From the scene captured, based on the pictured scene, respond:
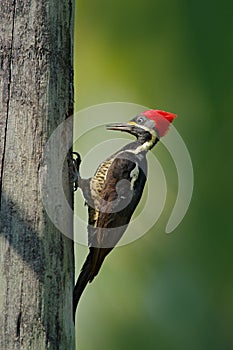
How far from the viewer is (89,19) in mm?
6328

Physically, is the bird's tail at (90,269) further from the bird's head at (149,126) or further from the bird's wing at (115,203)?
the bird's head at (149,126)

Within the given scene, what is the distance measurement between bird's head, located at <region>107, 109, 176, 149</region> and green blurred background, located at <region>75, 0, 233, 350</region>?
4.20 ft

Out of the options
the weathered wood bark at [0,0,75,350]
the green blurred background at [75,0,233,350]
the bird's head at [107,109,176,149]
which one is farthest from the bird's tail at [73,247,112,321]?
the green blurred background at [75,0,233,350]

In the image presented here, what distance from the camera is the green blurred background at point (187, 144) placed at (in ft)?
19.8

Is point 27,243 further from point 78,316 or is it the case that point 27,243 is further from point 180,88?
point 180,88

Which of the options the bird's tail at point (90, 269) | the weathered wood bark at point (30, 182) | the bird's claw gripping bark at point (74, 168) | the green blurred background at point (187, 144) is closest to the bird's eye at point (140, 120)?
the bird's claw gripping bark at point (74, 168)

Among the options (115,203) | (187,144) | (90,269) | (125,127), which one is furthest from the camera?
(187,144)

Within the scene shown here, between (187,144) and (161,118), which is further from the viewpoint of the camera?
(187,144)

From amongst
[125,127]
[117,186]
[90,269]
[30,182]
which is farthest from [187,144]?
[30,182]

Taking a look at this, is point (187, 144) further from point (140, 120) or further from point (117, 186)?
point (117, 186)

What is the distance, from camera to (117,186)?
447 centimetres

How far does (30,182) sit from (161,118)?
3.83 feet

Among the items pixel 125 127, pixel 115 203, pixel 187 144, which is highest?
pixel 125 127

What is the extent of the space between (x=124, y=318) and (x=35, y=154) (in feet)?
8.84
